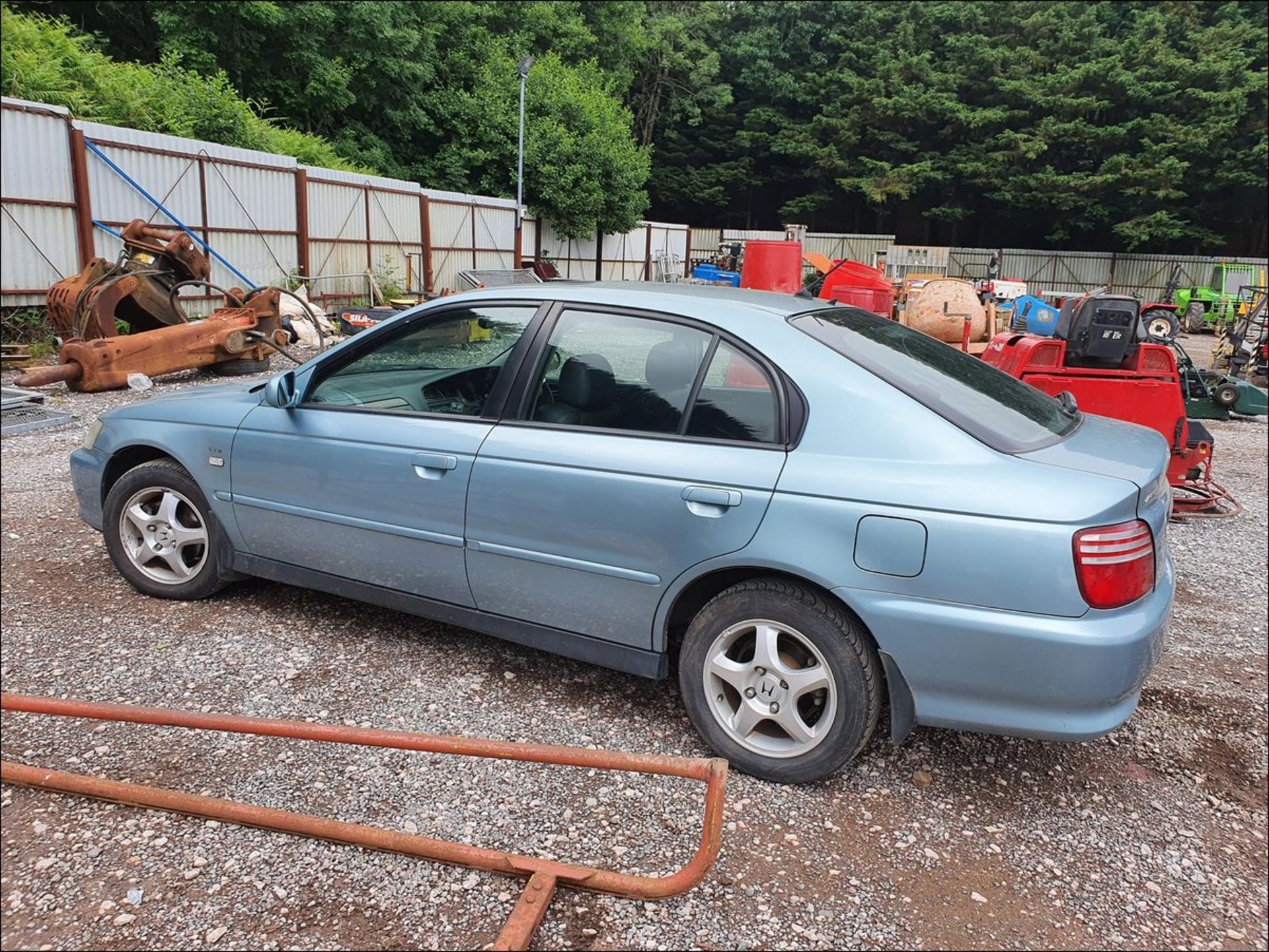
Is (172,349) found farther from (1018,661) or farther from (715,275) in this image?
(715,275)

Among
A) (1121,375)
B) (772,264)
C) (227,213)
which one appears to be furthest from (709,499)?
(227,213)

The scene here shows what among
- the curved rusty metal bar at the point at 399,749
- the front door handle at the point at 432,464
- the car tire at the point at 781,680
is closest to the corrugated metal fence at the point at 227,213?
the front door handle at the point at 432,464

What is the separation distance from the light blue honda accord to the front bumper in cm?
64

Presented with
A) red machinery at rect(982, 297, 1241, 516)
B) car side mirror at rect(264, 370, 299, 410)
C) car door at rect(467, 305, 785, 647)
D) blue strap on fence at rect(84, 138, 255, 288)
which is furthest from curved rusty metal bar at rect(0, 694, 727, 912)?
blue strap on fence at rect(84, 138, 255, 288)

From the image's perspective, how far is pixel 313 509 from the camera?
383 cm

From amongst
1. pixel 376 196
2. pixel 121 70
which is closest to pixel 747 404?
pixel 376 196

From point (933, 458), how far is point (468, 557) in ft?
5.68

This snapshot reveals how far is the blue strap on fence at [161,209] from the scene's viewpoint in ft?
42.1

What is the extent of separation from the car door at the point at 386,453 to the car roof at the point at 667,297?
0.36 feet

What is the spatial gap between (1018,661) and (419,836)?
5.96 feet

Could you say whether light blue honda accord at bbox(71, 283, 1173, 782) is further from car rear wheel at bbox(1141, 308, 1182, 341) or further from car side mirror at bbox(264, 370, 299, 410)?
car rear wheel at bbox(1141, 308, 1182, 341)

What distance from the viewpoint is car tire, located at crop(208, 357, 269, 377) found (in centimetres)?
1116

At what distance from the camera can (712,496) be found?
2.97m

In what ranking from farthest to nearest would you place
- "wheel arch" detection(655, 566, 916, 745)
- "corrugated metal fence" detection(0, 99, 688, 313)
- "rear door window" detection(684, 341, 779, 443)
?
1. "corrugated metal fence" detection(0, 99, 688, 313)
2. "rear door window" detection(684, 341, 779, 443)
3. "wheel arch" detection(655, 566, 916, 745)
